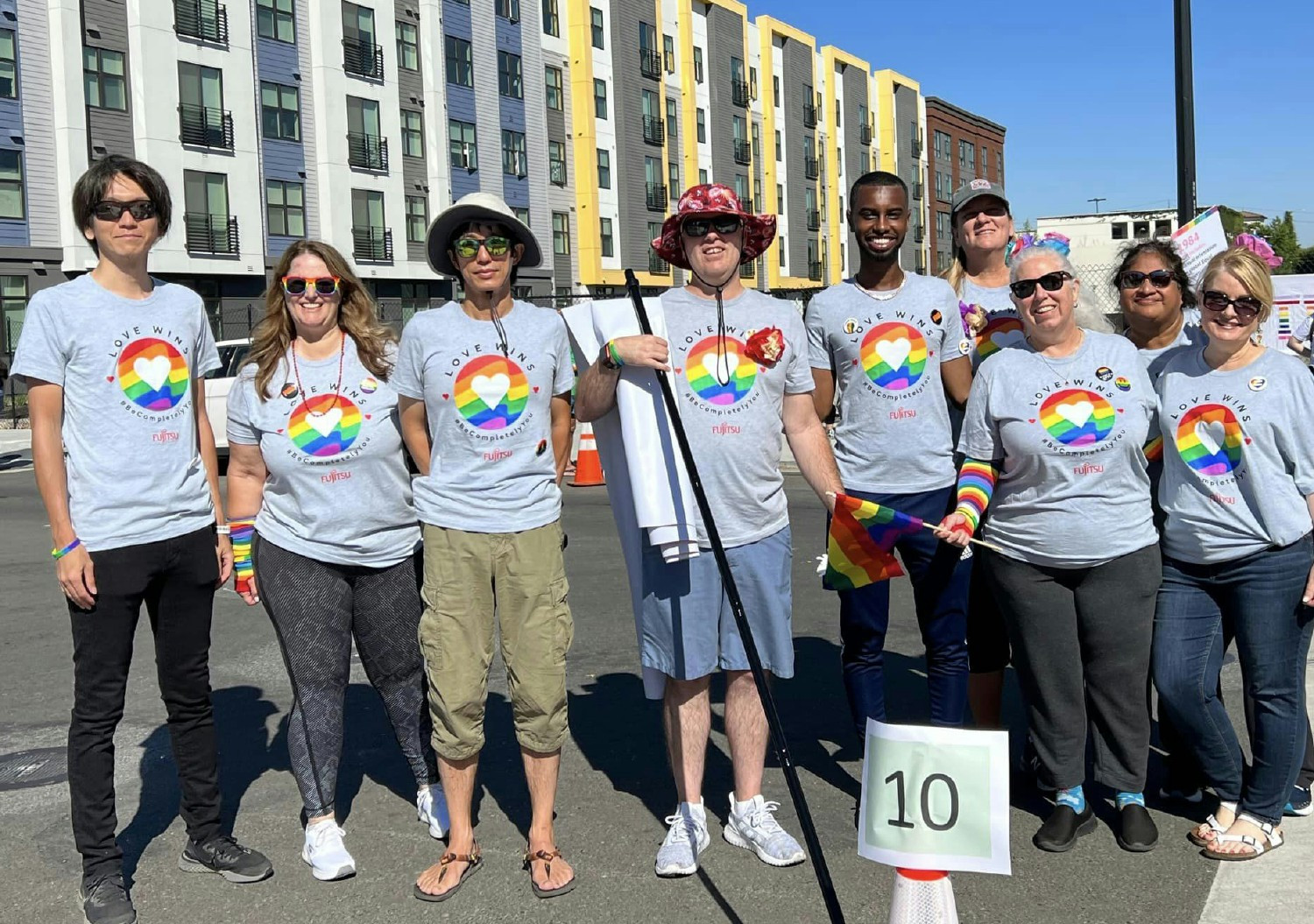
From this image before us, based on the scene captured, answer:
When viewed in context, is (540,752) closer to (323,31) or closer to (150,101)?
(150,101)

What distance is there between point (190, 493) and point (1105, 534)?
294 cm

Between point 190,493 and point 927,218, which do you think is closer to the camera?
point 190,493

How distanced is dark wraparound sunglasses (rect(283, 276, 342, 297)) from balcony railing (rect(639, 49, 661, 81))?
5261 cm

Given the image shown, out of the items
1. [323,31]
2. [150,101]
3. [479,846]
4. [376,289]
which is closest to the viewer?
[479,846]

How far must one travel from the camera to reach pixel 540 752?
413 cm

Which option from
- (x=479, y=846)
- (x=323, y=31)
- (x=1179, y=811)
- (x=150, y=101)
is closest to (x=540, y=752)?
(x=479, y=846)

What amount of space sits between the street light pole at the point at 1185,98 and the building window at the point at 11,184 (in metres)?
29.1

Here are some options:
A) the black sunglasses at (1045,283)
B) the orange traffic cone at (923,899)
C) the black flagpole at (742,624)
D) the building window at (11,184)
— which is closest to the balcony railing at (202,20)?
the building window at (11,184)

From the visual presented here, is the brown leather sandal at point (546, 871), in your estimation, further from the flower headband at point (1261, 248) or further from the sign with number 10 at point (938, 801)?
the flower headband at point (1261, 248)

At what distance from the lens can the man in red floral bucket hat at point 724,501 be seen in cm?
411

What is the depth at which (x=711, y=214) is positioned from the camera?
13.4 feet

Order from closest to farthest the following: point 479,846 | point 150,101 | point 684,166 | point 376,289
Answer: point 479,846
point 150,101
point 376,289
point 684,166

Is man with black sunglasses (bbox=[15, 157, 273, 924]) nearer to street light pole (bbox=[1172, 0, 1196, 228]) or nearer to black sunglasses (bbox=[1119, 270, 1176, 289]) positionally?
black sunglasses (bbox=[1119, 270, 1176, 289])

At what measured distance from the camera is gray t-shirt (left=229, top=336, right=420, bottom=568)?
4.11 metres
